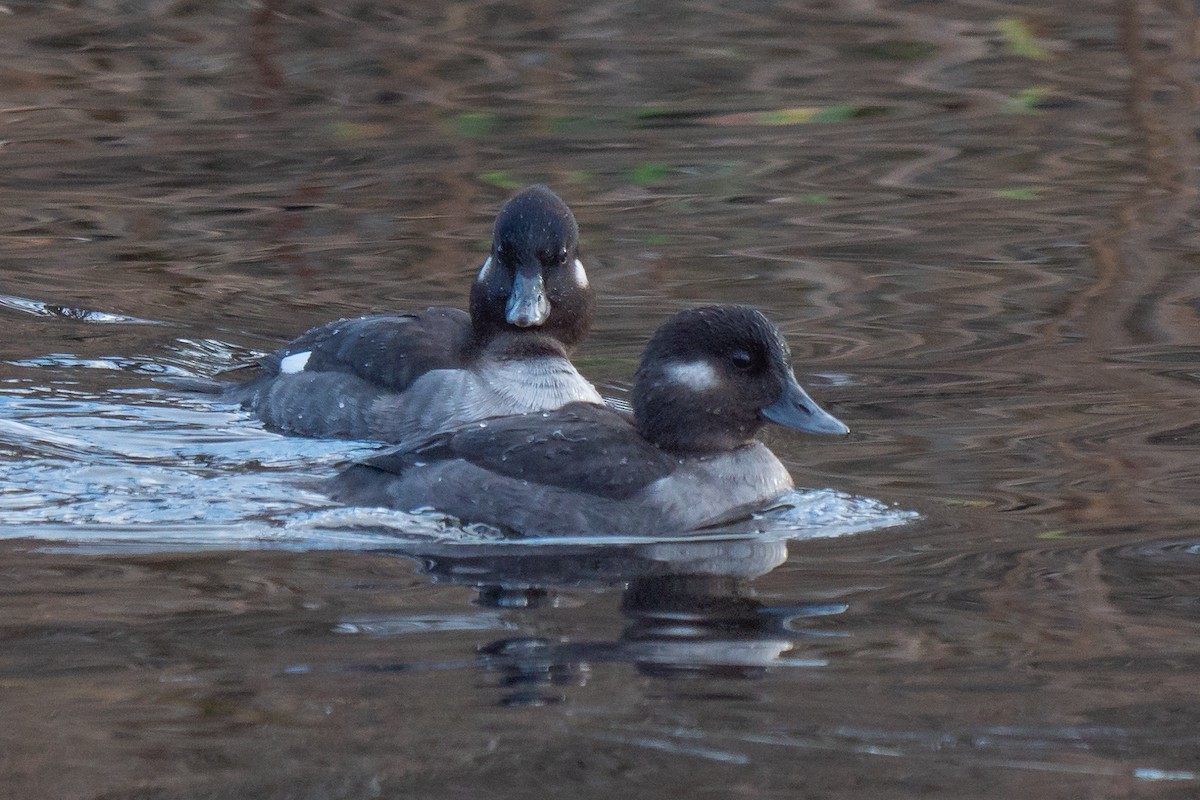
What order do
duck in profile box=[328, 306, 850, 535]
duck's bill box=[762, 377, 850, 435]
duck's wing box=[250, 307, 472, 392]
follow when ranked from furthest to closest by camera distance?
1. duck's wing box=[250, 307, 472, 392]
2. duck's bill box=[762, 377, 850, 435]
3. duck in profile box=[328, 306, 850, 535]

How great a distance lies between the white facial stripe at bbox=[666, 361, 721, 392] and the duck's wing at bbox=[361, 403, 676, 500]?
0.28 m

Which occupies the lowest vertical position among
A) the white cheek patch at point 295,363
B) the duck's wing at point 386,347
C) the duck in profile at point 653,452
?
the white cheek patch at point 295,363

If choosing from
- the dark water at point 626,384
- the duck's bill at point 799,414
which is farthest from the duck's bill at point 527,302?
the duck's bill at point 799,414

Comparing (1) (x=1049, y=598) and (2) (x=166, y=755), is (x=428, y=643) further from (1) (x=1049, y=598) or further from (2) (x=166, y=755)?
(1) (x=1049, y=598)

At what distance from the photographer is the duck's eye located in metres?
7.14

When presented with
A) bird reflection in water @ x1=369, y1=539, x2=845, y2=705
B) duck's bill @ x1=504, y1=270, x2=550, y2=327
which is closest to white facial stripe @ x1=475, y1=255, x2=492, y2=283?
duck's bill @ x1=504, y1=270, x2=550, y2=327

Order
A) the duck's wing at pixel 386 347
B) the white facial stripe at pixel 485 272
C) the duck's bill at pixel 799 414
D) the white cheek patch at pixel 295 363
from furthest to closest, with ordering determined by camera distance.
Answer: the white cheek patch at pixel 295 363 < the white facial stripe at pixel 485 272 < the duck's wing at pixel 386 347 < the duck's bill at pixel 799 414

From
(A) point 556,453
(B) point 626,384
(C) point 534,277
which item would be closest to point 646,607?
(A) point 556,453

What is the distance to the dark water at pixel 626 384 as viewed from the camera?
447 cm

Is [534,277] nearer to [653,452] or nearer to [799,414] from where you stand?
[653,452]

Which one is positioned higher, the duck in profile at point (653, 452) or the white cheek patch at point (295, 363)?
the duck in profile at point (653, 452)

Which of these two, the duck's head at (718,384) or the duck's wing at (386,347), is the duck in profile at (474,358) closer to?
the duck's wing at (386,347)

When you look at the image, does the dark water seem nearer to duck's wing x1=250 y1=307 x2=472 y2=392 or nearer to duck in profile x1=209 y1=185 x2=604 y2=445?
duck in profile x1=209 y1=185 x2=604 y2=445

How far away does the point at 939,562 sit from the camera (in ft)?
19.7
